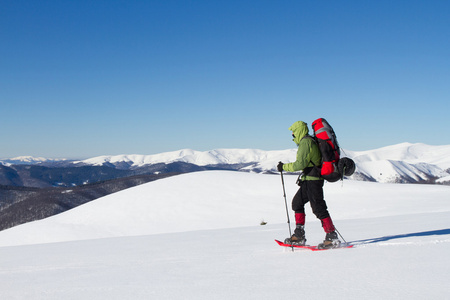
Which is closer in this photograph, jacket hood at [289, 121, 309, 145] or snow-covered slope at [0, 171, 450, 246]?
jacket hood at [289, 121, 309, 145]

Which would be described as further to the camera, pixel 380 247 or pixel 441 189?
pixel 441 189

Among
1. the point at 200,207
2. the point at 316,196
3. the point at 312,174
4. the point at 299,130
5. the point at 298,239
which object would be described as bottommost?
the point at 200,207

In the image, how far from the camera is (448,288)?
301 centimetres

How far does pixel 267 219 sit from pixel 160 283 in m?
24.9

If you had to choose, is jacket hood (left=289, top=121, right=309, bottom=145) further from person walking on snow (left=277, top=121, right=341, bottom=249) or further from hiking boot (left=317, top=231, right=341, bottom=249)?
hiking boot (left=317, top=231, right=341, bottom=249)

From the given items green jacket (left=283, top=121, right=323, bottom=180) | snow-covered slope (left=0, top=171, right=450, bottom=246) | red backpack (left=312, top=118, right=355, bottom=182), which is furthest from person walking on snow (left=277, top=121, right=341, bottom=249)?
snow-covered slope (left=0, top=171, right=450, bottom=246)

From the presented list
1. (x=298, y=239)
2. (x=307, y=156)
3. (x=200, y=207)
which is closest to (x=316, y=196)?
(x=307, y=156)

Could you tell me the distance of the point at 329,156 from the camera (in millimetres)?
5723

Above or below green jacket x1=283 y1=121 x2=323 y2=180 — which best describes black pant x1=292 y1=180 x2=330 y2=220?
below

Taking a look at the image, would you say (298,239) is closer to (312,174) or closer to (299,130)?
(312,174)

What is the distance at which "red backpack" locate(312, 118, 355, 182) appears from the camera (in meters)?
5.71

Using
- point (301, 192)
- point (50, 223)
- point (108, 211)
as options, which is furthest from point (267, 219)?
point (301, 192)

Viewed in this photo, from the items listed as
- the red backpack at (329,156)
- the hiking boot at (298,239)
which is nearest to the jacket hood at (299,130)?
the red backpack at (329,156)

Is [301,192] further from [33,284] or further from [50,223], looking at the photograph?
[50,223]
